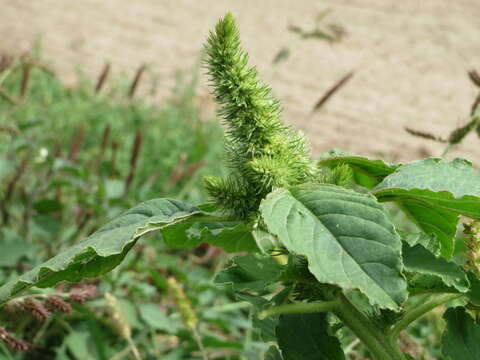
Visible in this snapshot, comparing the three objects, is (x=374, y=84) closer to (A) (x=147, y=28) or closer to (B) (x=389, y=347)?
(A) (x=147, y=28)

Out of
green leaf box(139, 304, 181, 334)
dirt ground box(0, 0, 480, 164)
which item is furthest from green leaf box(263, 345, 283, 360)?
dirt ground box(0, 0, 480, 164)

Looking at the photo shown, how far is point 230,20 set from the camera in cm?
95

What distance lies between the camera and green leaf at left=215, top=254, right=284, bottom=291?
0.99m

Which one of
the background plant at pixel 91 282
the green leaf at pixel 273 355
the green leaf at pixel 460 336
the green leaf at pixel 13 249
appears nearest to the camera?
the green leaf at pixel 460 336

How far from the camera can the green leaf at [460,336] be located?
3.37 feet

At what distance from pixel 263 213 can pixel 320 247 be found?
84 mm

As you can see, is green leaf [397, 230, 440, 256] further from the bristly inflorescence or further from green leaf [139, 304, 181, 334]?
green leaf [139, 304, 181, 334]

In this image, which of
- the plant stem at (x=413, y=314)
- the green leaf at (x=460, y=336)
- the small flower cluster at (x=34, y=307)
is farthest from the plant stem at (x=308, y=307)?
the small flower cluster at (x=34, y=307)

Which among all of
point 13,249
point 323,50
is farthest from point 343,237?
point 323,50

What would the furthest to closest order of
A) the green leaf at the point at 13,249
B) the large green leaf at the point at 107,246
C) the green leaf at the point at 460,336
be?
the green leaf at the point at 13,249 → the green leaf at the point at 460,336 → the large green leaf at the point at 107,246

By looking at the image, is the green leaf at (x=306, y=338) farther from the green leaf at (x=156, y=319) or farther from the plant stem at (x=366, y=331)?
the green leaf at (x=156, y=319)

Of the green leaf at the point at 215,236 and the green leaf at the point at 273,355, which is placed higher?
the green leaf at the point at 215,236

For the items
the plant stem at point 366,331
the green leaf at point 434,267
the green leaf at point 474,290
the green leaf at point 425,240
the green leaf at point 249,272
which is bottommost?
the plant stem at point 366,331

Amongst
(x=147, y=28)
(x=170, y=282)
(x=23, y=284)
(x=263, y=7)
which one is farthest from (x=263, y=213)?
(x=263, y=7)
